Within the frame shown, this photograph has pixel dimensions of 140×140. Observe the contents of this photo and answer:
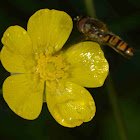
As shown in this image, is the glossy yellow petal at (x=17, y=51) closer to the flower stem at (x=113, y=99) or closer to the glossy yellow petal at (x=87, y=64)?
the glossy yellow petal at (x=87, y=64)

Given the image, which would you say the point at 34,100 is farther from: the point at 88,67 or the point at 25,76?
the point at 88,67

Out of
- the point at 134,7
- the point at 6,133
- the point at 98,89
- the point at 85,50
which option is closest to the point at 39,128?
the point at 6,133

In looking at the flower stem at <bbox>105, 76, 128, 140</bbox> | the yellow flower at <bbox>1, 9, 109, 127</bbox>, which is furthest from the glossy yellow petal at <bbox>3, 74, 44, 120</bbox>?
the flower stem at <bbox>105, 76, 128, 140</bbox>

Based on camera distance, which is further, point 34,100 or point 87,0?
point 87,0

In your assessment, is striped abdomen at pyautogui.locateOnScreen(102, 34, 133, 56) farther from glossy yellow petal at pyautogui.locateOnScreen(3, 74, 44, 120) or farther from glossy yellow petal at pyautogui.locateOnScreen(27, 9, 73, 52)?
glossy yellow petal at pyautogui.locateOnScreen(3, 74, 44, 120)

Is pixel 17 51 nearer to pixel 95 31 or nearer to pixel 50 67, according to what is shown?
pixel 50 67

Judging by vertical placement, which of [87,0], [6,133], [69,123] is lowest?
[6,133]

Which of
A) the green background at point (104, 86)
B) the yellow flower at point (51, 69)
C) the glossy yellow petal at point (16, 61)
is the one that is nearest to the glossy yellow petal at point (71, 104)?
the yellow flower at point (51, 69)
